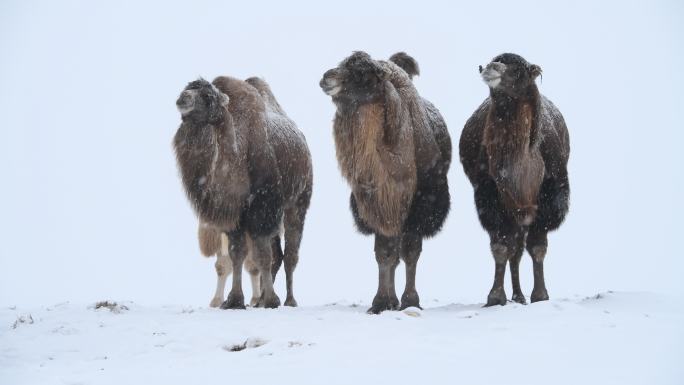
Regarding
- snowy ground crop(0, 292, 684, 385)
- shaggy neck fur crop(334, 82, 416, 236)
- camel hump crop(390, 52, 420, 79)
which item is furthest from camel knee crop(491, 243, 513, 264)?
camel hump crop(390, 52, 420, 79)

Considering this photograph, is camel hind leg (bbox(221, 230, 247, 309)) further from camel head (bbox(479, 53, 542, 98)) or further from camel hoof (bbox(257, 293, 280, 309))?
camel head (bbox(479, 53, 542, 98))

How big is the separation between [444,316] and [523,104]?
2589 millimetres

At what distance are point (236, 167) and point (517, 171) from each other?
3.40 meters

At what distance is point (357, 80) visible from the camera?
33.2 feet

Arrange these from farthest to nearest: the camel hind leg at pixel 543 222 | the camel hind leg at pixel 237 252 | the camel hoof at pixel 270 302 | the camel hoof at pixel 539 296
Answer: the camel hoof at pixel 270 302 < the camel hind leg at pixel 237 252 < the camel hind leg at pixel 543 222 < the camel hoof at pixel 539 296

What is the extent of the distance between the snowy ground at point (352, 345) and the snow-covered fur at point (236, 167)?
57.8 inches

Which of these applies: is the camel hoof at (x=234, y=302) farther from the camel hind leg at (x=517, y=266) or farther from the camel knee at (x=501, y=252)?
the camel hind leg at (x=517, y=266)

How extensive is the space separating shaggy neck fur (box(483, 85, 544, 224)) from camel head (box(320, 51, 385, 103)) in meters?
1.35

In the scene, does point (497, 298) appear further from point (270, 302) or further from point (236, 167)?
point (236, 167)

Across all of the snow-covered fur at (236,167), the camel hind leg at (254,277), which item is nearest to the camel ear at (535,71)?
the snow-covered fur at (236,167)

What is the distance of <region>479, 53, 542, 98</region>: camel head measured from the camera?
9.91 metres

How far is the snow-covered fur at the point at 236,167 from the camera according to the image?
35.3ft

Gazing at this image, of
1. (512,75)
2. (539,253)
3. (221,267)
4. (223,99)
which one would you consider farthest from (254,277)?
(512,75)

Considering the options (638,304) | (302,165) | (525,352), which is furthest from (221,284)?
(525,352)
